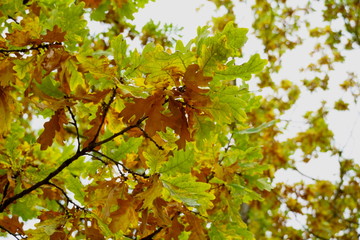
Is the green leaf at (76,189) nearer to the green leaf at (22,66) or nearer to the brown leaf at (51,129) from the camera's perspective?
the brown leaf at (51,129)

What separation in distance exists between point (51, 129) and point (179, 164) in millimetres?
442

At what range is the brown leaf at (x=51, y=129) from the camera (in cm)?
115

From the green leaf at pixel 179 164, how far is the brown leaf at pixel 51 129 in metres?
0.38

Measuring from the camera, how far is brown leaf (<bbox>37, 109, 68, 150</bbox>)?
1.15 m

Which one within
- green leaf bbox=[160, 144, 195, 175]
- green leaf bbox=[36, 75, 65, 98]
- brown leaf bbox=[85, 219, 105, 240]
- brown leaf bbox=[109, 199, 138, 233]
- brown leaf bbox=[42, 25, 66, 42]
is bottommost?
brown leaf bbox=[109, 199, 138, 233]

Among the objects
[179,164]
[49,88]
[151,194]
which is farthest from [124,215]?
[49,88]

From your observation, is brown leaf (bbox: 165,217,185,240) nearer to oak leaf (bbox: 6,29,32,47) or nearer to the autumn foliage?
the autumn foliage

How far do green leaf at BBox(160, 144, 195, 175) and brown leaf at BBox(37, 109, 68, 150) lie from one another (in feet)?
1.24

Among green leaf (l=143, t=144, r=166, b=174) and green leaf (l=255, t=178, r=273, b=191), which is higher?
green leaf (l=255, t=178, r=273, b=191)

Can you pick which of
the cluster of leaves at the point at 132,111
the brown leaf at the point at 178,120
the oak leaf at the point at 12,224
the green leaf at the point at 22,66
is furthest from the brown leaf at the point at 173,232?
the green leaf at the point at 22,66

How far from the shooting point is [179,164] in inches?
45.1

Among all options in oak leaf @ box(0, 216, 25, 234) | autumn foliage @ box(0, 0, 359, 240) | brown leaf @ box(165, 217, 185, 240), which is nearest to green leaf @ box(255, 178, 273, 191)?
autumn foliage @ box(0, 0, 359, 240)

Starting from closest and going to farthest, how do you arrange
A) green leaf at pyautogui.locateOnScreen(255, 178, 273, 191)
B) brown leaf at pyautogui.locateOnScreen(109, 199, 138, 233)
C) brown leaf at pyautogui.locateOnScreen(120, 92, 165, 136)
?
brown leaf at pyautogui.locateOnScreen(120, 92, 165, 136) → brown leaf at pyautogui.locateOnScreen(109, 199, 138, 233) → green leaf at pyautogui.locateOnScreen(255, 178, 273, 191)

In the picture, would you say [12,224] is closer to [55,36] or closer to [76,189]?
[76,189]
